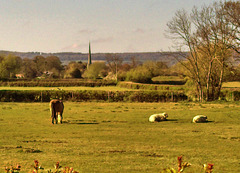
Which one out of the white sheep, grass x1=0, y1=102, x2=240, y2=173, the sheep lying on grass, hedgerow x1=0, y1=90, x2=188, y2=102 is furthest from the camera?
hedgerow x1=0, y1=90, x2=188, y2=102

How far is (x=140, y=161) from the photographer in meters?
11.1

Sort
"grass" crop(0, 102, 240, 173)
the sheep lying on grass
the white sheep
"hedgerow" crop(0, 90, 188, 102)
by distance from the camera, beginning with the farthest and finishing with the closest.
Result: "hedgerow" crop(0, 90, 188, 102)
the sheep lying on grass
the white sheep
"grass" crop(0, 102, 240, 173)

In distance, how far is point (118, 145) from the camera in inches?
557

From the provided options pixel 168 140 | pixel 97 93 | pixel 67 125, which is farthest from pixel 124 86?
pixel 168 140

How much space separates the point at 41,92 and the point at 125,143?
1206 inches

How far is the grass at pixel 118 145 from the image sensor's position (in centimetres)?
1080

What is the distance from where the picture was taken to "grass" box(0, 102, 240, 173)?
10805 mm

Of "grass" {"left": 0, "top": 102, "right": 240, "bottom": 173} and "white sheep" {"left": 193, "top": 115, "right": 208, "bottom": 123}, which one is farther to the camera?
"white sheep" {"left": 193, "top": 115, "right": 208, "bottom": 123}

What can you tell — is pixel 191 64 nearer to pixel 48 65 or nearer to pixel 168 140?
pixel 168 140

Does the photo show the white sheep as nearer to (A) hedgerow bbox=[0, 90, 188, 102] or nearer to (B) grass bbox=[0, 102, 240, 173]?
(B) grass bbox=[0, 102, 240, 173]

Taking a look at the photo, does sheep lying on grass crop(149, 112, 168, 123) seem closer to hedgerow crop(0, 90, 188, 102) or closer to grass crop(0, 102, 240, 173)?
grass crop(0, 102, 240, 173)

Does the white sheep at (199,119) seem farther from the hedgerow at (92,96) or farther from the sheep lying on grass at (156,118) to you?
the hedgerow at (92,96)

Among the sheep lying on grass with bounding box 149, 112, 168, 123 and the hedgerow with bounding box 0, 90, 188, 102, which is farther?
the hedgerow with bounding box 0, 90, 188, 102

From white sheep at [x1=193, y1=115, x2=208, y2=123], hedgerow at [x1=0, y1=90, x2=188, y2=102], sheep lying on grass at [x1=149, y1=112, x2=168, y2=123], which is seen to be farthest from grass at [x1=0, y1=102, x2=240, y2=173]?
hedgerow at [x1=0, y1=90, x2=188, y2=102]
